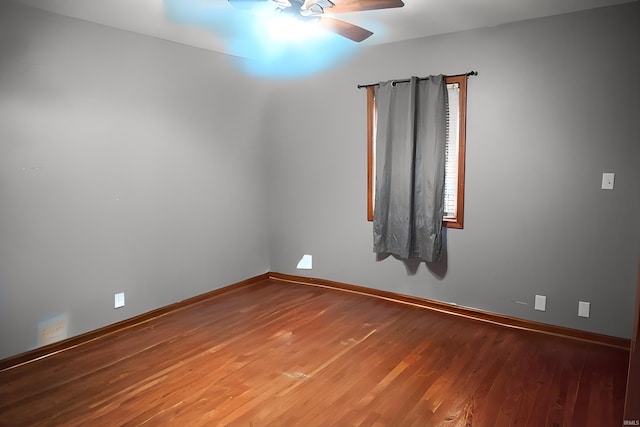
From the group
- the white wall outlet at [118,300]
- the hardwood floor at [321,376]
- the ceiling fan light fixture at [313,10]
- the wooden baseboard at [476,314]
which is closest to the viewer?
the hardwood floor at [321,376]

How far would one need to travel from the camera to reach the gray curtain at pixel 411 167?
13.0ft

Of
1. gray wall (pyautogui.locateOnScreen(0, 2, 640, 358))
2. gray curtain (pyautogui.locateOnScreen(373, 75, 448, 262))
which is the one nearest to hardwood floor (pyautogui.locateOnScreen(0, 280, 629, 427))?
gray wall (pyautogui.locateOnScreen(0, 2, 640, 358))

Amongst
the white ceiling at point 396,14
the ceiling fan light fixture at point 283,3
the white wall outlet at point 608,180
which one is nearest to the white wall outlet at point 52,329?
the white ceiling at point 396,14

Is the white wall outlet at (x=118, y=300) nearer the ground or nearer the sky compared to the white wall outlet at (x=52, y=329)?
nearer the sky

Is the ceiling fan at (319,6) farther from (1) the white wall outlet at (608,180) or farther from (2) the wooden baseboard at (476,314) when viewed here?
(2) the wooden baseboard at (476,314)

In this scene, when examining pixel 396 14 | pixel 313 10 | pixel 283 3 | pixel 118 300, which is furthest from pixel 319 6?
pixel 118 300

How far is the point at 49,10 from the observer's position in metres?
3.14

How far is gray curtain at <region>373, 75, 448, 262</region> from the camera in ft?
13.0

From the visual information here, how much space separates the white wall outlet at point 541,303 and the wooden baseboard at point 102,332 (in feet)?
9.49

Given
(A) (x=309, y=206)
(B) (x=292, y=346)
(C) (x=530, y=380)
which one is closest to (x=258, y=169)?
(A) (x=309, y=206)

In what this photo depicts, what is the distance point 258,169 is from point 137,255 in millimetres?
1694

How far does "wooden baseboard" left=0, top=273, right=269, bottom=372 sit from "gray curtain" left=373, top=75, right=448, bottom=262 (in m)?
1.78

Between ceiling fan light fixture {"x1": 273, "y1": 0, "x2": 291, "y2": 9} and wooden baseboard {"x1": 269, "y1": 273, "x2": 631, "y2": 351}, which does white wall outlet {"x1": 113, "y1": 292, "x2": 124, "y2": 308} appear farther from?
ceiling fan light fixture {"x1": 273, "y1": 0, "x2": 291, "y2": 9}

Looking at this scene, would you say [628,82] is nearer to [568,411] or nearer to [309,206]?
[568,411]
